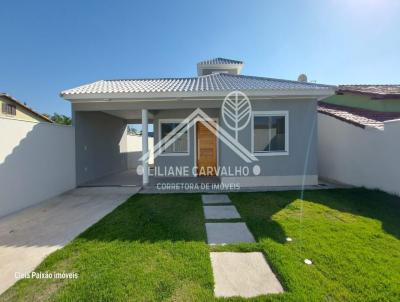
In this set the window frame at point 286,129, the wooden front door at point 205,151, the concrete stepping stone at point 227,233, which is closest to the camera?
the concrete stepping stone at point 227,233

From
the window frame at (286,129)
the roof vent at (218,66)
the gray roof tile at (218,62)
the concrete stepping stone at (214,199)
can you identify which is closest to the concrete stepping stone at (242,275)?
the concrete stepping stone at (214,199)

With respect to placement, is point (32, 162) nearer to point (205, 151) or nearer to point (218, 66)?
point (205, 151)

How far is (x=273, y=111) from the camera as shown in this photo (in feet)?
27.9

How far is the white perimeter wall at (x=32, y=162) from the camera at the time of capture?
570 centimetres

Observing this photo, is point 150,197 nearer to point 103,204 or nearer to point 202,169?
point 103,204

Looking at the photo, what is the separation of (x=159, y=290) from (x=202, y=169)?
8348mm

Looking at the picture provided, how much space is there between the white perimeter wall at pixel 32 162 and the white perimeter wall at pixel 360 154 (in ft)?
38.9

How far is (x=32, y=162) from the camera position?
654 centimetres

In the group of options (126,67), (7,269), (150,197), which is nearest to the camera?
(7,269)

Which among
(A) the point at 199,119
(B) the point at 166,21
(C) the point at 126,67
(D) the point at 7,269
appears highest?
(B) the point at 166,21

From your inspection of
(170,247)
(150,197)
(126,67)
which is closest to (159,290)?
(170,247)

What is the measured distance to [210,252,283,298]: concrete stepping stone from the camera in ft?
9.16

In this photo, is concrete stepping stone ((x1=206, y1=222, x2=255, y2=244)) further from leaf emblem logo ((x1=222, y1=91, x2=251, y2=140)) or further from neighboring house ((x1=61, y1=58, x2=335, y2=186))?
leaf emblem logo ((x1=222, y1=91, x2=251, y2=140))

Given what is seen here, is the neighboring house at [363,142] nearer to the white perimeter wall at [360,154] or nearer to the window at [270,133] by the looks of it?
the white perimeter wall at [360,154]
